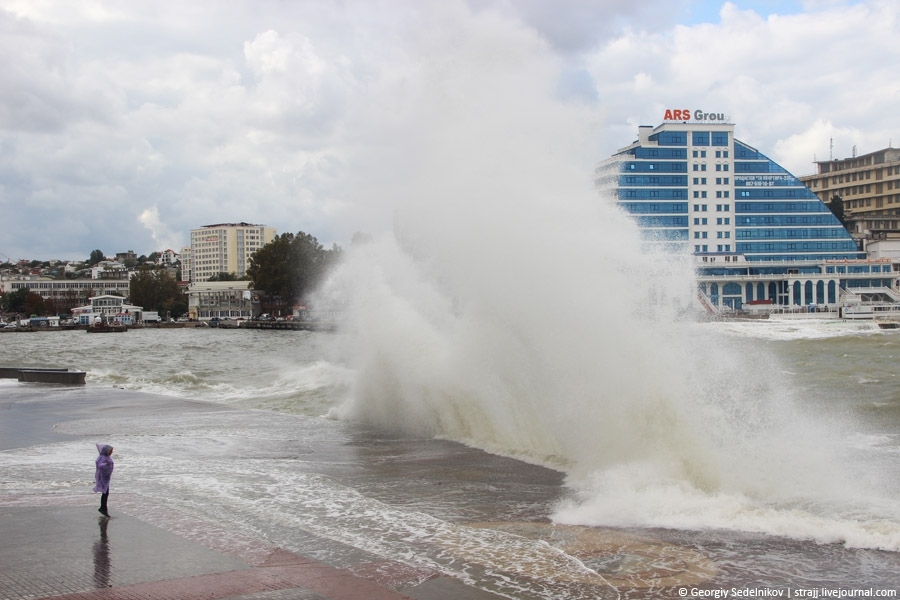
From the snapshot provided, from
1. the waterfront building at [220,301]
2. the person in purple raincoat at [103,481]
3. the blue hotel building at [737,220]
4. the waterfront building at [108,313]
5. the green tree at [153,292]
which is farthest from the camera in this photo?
the green tree at [153,292]

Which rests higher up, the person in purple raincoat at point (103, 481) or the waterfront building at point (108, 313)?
the waterfront building at point (108, 313)

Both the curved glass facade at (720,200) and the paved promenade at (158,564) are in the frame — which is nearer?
the paved promenade at (158,564)

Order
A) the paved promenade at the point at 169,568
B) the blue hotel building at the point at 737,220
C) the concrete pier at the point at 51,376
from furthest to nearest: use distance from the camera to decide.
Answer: the blue hotel building at the point at 737,220 < the concrete pier at the point at 51,376 < the paved promenade at the point at 169,568

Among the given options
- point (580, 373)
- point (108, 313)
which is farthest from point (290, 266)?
point (580, 373)

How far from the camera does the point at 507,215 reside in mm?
17672

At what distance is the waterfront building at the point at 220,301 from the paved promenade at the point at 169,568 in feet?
517

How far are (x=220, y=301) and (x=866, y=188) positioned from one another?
421ft

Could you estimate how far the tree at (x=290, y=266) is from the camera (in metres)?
136

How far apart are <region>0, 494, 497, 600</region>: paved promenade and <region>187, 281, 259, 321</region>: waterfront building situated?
517 feet

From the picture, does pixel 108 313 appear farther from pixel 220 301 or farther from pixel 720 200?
pixel 720 200

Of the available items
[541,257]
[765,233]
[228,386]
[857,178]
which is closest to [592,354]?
[541,257]

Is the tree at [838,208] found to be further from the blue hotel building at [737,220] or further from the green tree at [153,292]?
the green tree at [153,292]

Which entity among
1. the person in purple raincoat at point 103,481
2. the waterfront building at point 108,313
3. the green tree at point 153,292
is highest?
the green tree at point 153,292

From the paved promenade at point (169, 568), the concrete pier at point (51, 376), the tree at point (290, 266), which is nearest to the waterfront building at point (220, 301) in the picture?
the tree at point (290, 266)
